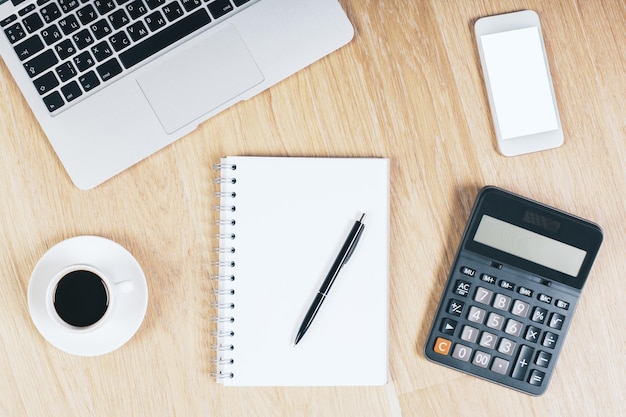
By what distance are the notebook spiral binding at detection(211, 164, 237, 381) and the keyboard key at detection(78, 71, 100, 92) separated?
15 cm

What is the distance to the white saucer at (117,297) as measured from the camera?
1.88 ft

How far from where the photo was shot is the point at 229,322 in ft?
1.95

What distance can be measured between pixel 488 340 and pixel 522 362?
0.14ft

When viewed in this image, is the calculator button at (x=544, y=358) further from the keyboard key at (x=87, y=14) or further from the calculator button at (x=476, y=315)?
the keyboard key at (x=87, y=14)

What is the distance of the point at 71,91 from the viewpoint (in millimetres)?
564

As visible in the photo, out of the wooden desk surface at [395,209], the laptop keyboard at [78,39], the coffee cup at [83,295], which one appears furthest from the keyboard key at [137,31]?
the coffee cup at [83,295]

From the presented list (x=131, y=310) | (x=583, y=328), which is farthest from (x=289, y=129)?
(x=583, y=328)

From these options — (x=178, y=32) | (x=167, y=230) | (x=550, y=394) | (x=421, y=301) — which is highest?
(x=178, y=32)

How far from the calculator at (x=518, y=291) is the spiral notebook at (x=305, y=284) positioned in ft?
0.26

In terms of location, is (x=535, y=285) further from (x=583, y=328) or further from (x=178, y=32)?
(x=178, y=32)

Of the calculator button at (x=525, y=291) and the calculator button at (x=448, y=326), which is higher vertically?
the calculator button at (x=525, y=291)

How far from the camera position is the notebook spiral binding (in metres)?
0.59

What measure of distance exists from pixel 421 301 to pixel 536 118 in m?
0.23

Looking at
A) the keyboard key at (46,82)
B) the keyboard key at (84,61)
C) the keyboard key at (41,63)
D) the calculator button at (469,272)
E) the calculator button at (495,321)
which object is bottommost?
the calculator button at (495,321)
